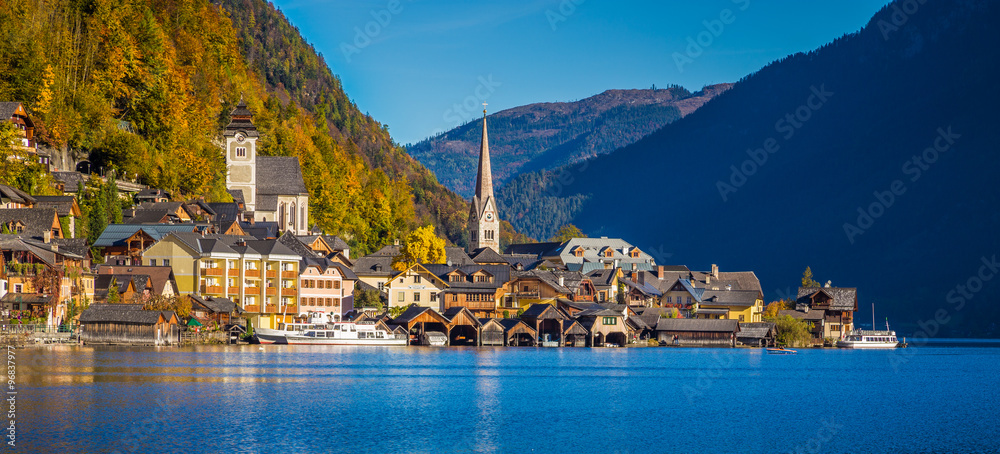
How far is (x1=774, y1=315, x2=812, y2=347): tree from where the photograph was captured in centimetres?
12519

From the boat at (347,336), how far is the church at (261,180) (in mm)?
33959

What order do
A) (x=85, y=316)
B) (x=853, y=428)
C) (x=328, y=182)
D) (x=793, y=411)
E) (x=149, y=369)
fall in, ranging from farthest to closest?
(x=328, y=182) < (x=85, y=316) < (x=149, y=369) < (x=793, y=411) < (x=853, y=428)

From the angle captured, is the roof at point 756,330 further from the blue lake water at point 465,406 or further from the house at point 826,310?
the blue lake water at point 465,406

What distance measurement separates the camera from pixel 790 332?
125688 millimetres

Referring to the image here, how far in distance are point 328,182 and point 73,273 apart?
6903 centimetres

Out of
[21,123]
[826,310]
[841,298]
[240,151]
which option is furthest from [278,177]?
[841,298]

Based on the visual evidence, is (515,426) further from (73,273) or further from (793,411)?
(73,273)

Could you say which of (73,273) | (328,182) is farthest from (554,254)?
(73,273)

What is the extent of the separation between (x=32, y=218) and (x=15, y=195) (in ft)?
13.4

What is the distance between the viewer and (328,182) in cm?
14525

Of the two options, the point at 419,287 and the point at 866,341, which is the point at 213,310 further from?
the point at 866,341

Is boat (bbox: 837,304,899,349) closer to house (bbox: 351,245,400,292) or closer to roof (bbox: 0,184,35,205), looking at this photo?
house (bbox: 351,245,400,292)

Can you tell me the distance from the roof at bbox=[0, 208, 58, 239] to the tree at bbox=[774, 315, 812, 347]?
81.6m

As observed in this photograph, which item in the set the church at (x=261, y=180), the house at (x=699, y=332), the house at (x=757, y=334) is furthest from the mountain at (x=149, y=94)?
the house at (x=757, y=334)
